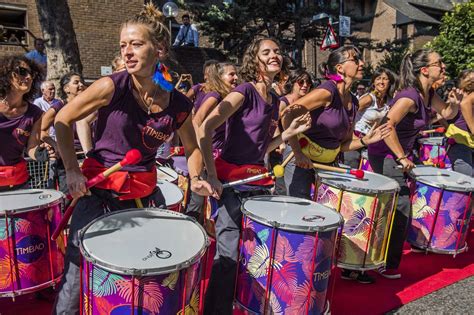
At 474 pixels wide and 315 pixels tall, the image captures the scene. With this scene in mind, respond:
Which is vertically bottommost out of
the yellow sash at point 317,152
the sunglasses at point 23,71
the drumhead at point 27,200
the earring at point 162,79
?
the drumhead at point 27,200

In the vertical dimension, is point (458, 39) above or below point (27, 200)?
above

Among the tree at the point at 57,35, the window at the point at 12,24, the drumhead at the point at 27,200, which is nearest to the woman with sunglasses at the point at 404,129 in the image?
the drumhead at the point at 27,200

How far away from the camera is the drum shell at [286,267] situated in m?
2.38

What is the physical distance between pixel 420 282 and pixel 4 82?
360cm

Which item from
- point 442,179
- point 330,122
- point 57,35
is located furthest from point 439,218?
point 57,35

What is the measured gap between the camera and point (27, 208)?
2674mm

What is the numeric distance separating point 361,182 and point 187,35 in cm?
974

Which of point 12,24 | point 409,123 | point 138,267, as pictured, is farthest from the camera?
point 12,24

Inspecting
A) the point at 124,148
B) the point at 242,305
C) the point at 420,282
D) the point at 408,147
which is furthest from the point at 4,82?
the point at 420,282

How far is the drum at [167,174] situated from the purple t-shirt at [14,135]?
110 cm

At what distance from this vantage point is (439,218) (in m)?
3.81

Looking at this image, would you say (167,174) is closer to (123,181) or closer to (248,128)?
(248,128)

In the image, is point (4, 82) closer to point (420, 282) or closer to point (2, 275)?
point (2, 275)

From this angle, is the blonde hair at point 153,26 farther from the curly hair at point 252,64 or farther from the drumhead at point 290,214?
the drumhead at point 290,214
